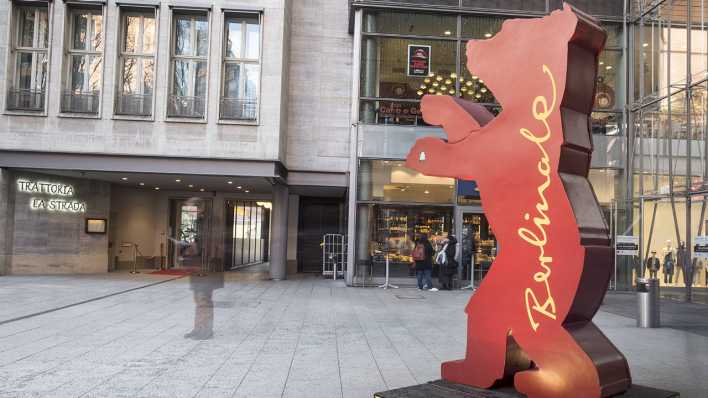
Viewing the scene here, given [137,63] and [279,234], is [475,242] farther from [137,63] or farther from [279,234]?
[137,63]

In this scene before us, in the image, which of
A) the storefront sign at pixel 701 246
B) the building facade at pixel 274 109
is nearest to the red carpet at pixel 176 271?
the building facade at pixel 274 109

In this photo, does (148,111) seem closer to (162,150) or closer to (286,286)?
(162,150)

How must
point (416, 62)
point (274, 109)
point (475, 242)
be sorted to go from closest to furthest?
point (274, 109)
point (475, 242)
point (416, 62)

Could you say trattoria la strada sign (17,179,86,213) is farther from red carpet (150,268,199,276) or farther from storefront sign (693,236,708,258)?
storefront sign (693,236,708,258)

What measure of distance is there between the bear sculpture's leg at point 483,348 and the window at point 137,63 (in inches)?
567

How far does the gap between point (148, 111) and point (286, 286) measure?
6.55m

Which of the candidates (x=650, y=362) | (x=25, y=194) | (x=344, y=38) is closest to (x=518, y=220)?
(x=650, y=362)

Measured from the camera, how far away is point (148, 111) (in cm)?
1708

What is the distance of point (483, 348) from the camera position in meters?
4.69

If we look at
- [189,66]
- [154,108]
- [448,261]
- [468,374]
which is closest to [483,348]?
[468,374]

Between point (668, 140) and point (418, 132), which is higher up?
point (418, 132)

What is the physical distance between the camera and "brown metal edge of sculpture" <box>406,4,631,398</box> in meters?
4.18

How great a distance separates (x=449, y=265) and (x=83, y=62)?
41.0 ft

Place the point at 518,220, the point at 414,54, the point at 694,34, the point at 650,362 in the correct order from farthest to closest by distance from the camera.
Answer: the point at 414,54 < the point at 694,34 < the point at 650,362 < the point at 518,220
